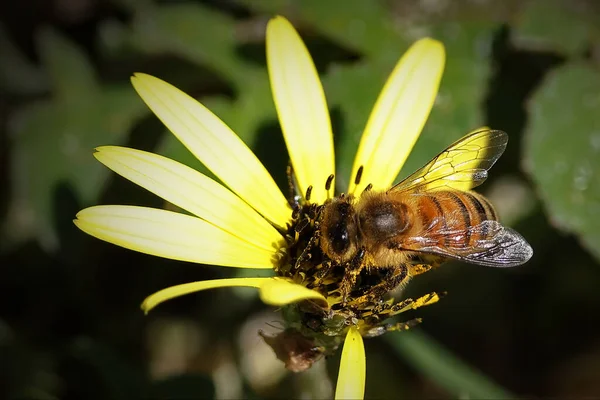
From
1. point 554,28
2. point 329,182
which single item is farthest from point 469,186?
point 554,28

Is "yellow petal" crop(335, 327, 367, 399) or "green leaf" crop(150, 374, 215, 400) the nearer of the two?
"yellow petal" crop(335, 327, 367, 399)

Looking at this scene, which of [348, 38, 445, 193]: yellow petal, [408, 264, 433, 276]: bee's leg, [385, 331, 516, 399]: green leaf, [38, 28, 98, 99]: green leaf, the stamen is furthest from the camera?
Result: [38, 28, 98, 99]: green leaf

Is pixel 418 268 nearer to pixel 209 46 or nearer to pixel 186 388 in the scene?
pixel 186 388

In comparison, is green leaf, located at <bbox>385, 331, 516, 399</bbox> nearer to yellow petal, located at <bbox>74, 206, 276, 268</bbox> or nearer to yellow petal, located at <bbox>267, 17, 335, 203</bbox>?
yellow petal, located at <bbox>267, 17, 335, 203</bbox>

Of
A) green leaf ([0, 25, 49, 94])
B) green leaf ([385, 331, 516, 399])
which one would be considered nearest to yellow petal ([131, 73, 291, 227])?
green leaf ([385, 331, 516, 399])

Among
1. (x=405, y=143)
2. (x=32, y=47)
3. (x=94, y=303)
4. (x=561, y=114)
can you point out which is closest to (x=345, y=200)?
(x=405, y=143)

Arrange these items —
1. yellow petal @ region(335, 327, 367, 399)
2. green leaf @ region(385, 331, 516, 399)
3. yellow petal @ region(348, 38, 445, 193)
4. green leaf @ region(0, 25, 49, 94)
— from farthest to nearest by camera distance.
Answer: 1. green leaf @ region(0, 25, 49, 94)
2. green leaf @ region(385, 331, 516, 399)
3. yellow petal @ region(348, 38, 445, 193)
4. yellow petal @ region(335, 327, 367, 399)

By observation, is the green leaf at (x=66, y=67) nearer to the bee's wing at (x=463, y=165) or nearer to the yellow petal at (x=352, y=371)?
the bee's wing at (x=463, y=165)
